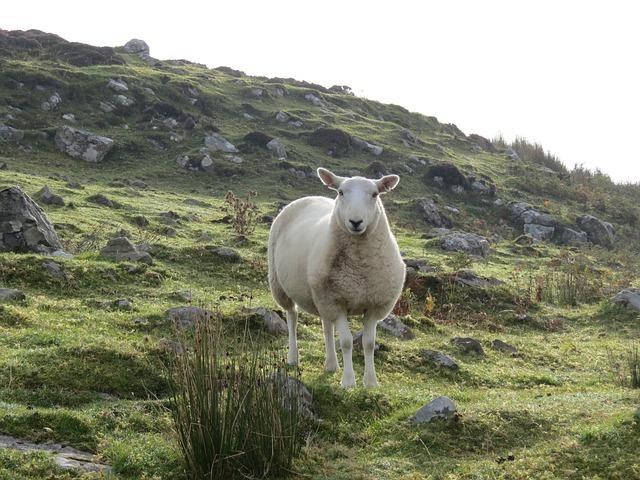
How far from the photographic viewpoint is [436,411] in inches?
298

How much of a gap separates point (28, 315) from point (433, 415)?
731 cm

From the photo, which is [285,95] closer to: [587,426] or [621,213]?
[621,213]

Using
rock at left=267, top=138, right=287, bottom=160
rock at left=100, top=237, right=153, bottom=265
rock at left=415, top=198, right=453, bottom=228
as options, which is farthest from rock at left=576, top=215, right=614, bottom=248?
rock at left=100, top=237, right=153, bottom=265

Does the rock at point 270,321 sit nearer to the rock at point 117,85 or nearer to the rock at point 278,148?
the rock at point 278,148

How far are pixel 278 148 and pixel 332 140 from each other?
575cm

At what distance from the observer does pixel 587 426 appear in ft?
23.5

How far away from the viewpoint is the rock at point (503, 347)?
13.8 m

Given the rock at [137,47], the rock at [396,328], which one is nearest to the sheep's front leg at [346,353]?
the rock at [396,328]

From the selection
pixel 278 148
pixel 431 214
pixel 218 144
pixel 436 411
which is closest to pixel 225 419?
pixel 436 411

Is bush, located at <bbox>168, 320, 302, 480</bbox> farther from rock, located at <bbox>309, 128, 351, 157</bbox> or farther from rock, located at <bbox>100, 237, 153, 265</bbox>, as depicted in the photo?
rock, located at <bbox>309, 128, 351, 157</bbox>

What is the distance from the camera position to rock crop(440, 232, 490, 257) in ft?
89.2

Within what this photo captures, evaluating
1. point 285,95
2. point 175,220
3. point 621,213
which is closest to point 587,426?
point 175,220

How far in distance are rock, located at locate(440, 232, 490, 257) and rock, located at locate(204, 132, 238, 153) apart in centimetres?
1750

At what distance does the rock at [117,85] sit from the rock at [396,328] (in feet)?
118
